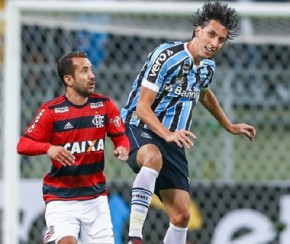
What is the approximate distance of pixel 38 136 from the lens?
8.62 metres

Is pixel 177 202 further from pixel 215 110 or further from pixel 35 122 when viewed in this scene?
pixel 35 122

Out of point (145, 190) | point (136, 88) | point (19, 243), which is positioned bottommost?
point (19, 243)

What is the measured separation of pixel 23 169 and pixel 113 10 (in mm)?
1645

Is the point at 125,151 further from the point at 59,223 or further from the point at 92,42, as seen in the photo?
the point at 92,42

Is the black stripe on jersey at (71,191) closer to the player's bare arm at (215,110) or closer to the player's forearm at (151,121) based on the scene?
the player's forearm at (151,121)

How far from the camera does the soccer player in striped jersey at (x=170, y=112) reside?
865 cm

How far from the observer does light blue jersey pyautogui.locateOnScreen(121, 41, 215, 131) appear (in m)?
8.70

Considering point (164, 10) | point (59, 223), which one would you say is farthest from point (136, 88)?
point (164, 10)

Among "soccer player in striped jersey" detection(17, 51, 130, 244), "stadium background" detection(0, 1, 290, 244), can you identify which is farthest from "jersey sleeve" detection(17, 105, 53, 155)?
"stadium background" detection(0, 1, 290, 244)

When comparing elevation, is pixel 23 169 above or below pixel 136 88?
below

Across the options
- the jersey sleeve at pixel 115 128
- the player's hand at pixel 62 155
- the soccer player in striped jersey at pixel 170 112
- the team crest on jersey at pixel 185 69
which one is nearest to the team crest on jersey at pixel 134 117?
the soccer player in striped jersey at pixel 170 112

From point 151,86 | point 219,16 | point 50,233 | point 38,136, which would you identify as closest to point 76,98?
point 38,136

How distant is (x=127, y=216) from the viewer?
11.3 meters

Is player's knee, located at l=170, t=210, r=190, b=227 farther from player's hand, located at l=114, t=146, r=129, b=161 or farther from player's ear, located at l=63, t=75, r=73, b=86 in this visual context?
player's ear, located at l=63, t=75, r=73, b=86
